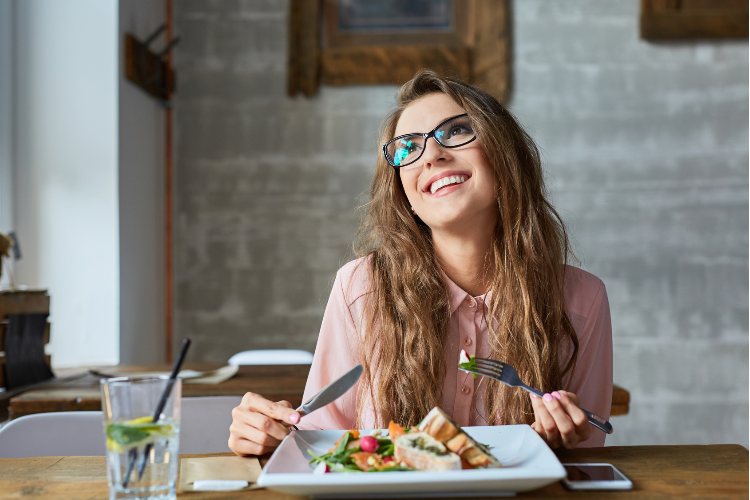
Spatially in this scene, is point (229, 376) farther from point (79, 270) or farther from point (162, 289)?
point (162, 289)

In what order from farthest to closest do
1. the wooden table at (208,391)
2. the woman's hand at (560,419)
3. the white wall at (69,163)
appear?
1. the white wall at (69,163)
2. the wooden table at (208,391)
3. the woman's hand at (560,419)

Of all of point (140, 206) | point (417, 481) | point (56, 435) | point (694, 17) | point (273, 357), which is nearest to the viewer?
point (417, 481)

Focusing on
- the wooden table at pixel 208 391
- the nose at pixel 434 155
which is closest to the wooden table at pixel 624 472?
the nose at pixel 434 155

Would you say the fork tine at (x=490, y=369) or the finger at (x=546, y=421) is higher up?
the fork tine at (x=490, y=369)

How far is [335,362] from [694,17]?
10.9 ft

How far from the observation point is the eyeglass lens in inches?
56.9

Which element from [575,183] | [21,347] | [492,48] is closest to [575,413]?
[21,347]

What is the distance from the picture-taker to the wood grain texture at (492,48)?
141 inches

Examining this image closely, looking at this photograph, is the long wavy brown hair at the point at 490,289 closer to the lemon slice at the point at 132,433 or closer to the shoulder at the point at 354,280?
the shoulder at the point at 354,280

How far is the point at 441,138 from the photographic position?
144cm

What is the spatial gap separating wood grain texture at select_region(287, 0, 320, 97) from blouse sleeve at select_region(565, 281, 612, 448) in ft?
8.69

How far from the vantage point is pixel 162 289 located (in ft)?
11.8

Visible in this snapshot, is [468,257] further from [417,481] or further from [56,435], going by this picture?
[56,435]

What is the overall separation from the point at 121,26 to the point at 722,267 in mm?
3459
